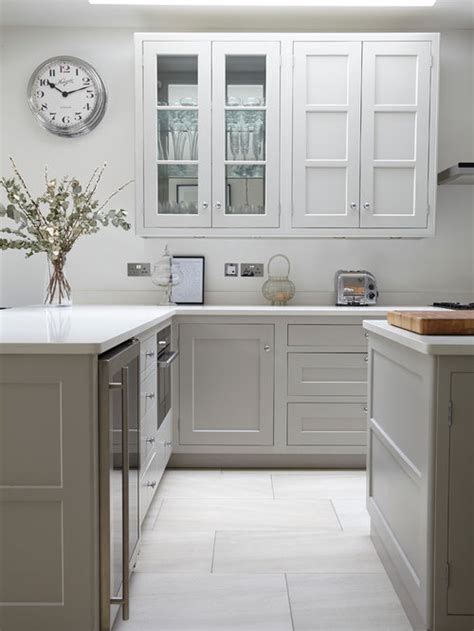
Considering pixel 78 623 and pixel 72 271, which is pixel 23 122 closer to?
pixel 72 271

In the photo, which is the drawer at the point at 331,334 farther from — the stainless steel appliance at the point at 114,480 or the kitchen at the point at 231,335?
the stainless steel appliance at the point at 114,480

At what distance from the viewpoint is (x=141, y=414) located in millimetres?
2275

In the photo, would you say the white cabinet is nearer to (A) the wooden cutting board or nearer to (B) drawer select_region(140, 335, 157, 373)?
(B) drawer select_region(140, 335, 157, 373)

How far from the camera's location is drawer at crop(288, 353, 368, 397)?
3.39 meters

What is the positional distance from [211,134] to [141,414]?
1.89m

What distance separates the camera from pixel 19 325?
203 centimetres

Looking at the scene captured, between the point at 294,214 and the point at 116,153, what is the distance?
1.18 m

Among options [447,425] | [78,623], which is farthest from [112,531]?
[447,425]

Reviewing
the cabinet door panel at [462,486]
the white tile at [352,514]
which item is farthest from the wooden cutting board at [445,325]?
the white tile at [352,514]

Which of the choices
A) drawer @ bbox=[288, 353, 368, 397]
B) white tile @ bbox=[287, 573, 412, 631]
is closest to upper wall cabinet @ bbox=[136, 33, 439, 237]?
drawer @ bbox=[288, 353, 368, 397]

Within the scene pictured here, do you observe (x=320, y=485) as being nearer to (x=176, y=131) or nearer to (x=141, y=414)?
(x=141, y=414)

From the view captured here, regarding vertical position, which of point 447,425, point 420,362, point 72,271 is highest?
point 72,271

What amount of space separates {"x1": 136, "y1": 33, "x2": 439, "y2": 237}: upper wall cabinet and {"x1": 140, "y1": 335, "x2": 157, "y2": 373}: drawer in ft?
3.80

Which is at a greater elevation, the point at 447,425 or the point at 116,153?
the point at 116,153
